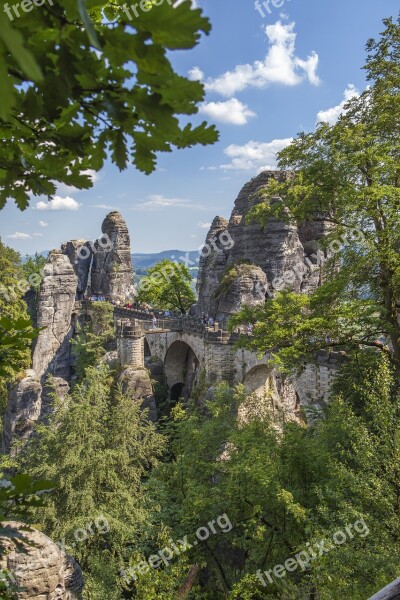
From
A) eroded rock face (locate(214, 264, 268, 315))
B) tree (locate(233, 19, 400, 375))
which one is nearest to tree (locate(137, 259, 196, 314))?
eroded rock face (locate(214, 264, 268, 315))

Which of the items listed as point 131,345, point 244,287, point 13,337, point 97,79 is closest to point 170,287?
point 131,345

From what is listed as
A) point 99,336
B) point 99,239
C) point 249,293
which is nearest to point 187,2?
point 249,293

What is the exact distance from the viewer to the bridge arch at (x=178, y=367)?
2924 cm

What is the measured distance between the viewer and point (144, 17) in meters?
0.87

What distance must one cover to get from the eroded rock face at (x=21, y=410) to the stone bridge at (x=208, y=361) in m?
5.44

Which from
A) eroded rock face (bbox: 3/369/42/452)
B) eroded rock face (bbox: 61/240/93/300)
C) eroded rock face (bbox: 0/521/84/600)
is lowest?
eroded rock face (bbox: 3/369/42/452)

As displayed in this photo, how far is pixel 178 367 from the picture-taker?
1188 inches

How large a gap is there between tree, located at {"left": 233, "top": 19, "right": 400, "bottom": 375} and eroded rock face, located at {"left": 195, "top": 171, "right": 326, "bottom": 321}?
1315 cm

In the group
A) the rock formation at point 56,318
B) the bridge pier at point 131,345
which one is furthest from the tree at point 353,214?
the rock formation at point 56,318

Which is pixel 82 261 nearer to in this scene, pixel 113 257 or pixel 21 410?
pixel 113 257

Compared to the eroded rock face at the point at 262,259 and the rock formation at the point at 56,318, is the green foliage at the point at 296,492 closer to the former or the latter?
the eroded rock face at the point at 262,259

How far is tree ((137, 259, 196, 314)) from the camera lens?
40588 mm

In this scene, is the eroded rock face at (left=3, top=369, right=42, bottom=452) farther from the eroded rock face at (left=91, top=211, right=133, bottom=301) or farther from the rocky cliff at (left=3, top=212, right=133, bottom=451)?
the eroded rock face at (left=91, top=211, right=133, bottom=301)

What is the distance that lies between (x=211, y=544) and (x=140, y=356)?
16132 millimetres
